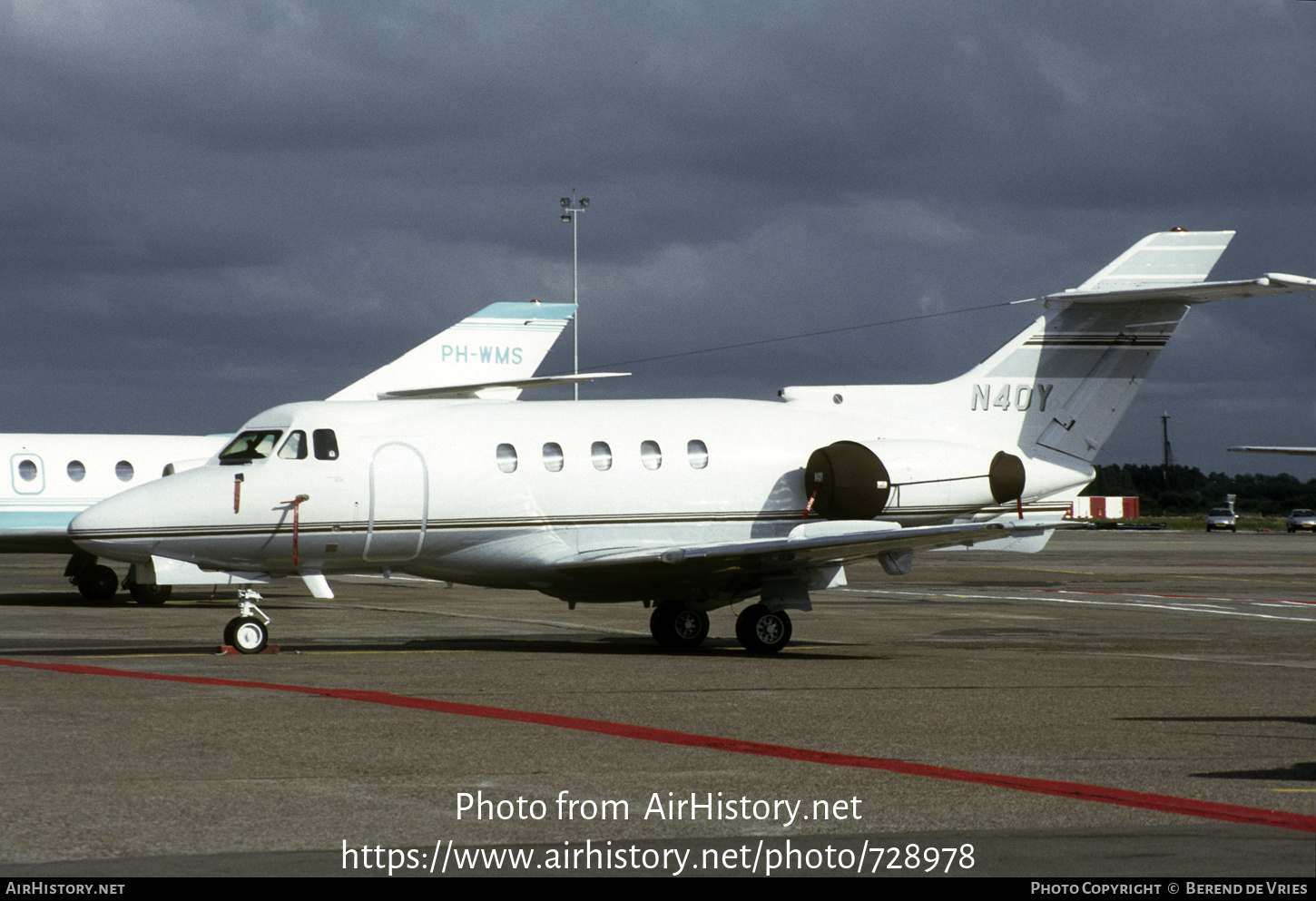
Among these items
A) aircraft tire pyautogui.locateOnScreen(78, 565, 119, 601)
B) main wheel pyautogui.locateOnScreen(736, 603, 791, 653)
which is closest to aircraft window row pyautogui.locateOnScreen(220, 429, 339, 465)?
main wheel pyautogui.locateOnScreen(736, 603, 791, 653)

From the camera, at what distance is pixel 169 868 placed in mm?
6547

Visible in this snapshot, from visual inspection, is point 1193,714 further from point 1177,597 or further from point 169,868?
point 1177,597

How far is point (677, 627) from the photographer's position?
1916 cm

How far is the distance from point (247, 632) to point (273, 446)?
2.33 metres

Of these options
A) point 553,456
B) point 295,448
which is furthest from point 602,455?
point 295,448

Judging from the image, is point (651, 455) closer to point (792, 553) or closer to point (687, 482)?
point (687, 482)

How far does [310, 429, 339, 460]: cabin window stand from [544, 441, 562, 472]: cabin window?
8.84 ft

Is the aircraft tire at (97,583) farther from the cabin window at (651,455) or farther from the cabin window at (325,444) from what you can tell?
the cabin window at (651,455)

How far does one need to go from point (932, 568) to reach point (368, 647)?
29.9m

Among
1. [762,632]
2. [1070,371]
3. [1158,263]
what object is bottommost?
[762,632]

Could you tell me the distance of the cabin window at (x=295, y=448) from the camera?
1788 cm

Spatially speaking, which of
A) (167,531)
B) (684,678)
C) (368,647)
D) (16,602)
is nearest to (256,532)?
(167,531)

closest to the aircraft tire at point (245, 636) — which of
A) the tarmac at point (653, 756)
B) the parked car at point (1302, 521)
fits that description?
the tarmac at point (653, 756)

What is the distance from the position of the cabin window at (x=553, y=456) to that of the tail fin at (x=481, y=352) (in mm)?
16846
